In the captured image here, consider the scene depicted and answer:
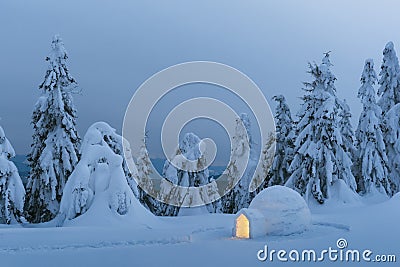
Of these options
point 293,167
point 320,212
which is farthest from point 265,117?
point 320,212

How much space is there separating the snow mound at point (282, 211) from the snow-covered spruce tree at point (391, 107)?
2088 cm

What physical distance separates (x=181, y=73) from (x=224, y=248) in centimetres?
1547

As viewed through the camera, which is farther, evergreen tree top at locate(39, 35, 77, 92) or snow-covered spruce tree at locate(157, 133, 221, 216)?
snow-covered spruce tree at locate(157, 133, 221, 216)

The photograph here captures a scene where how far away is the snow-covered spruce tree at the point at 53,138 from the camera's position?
29469 mm

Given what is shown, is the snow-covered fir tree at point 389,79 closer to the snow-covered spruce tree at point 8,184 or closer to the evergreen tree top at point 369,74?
the evergreen tree top at point 369,74

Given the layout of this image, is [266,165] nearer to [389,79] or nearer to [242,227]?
[389,79]

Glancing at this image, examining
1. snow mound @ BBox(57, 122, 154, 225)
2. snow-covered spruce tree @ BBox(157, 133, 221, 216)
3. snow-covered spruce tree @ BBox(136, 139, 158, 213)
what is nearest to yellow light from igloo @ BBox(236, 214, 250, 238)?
snow mound @ BBox(57, 122, 154, 225)

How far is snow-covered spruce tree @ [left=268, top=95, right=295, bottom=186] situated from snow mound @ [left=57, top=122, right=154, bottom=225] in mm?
18583

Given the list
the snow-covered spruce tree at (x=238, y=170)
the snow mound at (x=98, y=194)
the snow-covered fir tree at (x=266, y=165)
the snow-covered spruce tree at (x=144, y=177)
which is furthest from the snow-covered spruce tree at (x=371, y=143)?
the snow mound at (x=98, y=194)

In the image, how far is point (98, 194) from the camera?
23.6 m

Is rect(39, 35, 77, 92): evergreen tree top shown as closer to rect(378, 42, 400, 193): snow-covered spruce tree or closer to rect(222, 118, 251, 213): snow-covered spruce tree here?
rect(222, 118, 251, 213): snow-covered spruce tree

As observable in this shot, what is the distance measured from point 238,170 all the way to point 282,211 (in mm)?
19134

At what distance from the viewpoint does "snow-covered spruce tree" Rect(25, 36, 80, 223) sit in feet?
96.7

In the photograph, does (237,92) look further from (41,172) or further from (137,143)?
(41,172)
